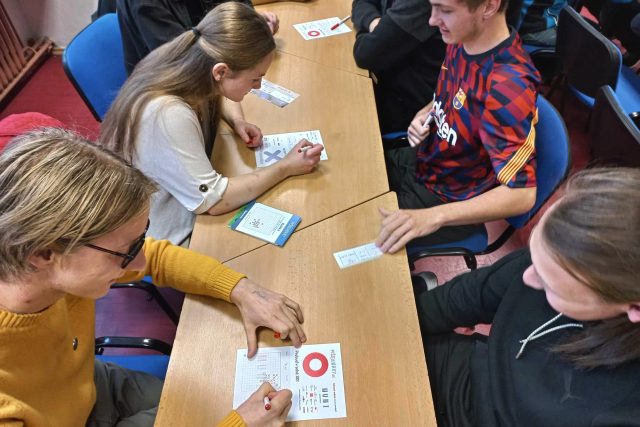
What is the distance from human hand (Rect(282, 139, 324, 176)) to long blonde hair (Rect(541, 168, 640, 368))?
96 centimetres

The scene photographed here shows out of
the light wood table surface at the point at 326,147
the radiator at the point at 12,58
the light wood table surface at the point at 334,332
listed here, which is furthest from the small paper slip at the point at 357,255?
the radiator at the point at 12,58

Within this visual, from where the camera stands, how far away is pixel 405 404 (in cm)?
113

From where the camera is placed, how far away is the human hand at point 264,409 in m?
1.08

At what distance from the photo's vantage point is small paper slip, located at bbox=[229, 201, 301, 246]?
5.10 ft

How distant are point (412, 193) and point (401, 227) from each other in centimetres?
62

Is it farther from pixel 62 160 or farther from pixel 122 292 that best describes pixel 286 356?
pixel 122 292

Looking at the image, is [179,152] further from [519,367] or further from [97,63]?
[519,367]

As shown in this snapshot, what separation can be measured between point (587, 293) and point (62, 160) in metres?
1.13

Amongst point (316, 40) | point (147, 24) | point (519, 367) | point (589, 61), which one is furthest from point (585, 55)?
point (147, 24)

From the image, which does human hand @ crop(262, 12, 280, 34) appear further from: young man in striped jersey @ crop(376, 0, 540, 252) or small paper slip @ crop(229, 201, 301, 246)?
small paper slip @ crop(229, 201, 301, 246)

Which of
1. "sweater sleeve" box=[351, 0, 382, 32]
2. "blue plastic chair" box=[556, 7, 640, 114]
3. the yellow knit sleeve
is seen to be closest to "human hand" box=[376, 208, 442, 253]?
the yellow knit sleeve

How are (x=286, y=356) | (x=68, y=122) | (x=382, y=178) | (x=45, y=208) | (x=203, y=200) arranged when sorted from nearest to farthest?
(x=45, y=208) < (x=286, y=356) < (x=203, y=200) < (x=382, y=178) < (x=68, y=122)

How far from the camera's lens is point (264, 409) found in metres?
1.09

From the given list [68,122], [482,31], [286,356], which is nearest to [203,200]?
[286,356]
